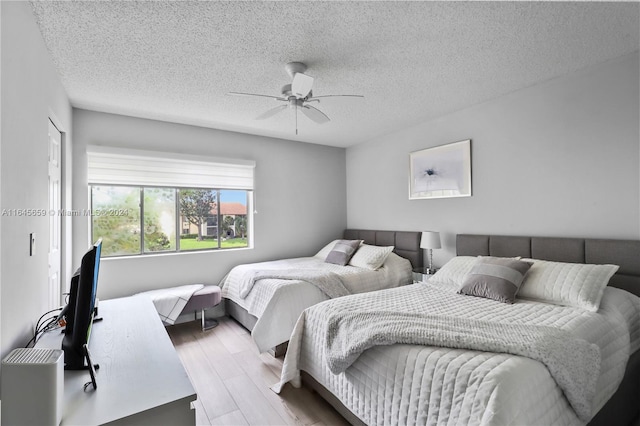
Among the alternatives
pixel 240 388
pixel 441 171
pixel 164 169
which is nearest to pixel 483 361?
pixel 240 388

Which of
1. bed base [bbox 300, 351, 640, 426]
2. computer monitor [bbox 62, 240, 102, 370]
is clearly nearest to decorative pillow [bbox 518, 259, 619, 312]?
bed base [bbox 300, 351, 640, 426]

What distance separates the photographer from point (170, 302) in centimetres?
329

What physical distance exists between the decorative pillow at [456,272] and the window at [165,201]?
2.72 m

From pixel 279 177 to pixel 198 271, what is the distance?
1.74 m

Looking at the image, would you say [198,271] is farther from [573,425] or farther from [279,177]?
[573,425]

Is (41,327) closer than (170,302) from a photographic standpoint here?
Yes

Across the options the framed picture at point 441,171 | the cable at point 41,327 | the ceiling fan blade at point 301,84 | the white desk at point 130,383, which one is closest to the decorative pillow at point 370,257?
the framed picture at point 441,171

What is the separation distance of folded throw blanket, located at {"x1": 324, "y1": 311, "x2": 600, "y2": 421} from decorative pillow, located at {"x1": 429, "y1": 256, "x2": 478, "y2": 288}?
39.6 inches

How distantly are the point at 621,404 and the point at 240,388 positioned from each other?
2474mm

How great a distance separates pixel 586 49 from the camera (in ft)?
7.21

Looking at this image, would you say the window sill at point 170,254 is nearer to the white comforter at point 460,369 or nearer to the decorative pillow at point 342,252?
the decorative pillow at point 342,252

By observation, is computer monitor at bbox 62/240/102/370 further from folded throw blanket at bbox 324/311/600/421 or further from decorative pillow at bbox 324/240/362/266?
decorative pillow at bbox 324/240/362/266

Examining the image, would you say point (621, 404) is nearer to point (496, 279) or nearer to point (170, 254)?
point (496, 279)

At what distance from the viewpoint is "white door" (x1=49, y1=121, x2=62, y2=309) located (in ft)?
7.61
